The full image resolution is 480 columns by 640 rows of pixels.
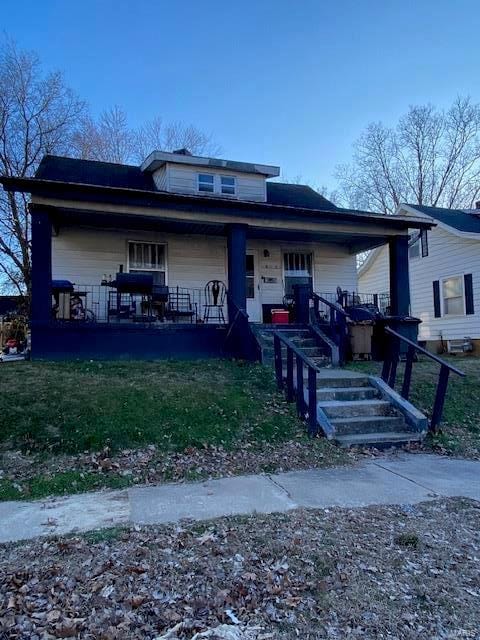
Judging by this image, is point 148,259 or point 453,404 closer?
point 453,404

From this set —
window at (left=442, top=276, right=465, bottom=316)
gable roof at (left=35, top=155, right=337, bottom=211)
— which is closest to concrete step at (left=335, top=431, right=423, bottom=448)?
gable roof at (left=35, top=155, right=337, bottom=211)

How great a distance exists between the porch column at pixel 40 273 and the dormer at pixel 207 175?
4.02 metres

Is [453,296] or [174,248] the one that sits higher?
[174,248]

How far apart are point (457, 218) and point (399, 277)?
724 centimetres

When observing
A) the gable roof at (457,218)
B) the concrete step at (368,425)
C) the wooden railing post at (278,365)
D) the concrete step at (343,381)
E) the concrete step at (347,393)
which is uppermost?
the gable roof at (457,218)

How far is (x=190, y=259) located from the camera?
12344 millimetres

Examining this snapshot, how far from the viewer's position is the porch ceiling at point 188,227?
10.1m

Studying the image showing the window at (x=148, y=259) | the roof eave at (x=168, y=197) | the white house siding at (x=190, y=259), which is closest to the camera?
the roof eave at (x=168, y=197)

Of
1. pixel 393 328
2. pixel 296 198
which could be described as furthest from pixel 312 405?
pixel 296 198

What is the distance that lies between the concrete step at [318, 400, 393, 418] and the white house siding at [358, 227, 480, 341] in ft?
33.9

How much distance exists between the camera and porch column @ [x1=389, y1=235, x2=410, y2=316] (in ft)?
39.1

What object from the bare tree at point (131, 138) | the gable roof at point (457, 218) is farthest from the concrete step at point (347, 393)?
the bare tree at point (131, 138)

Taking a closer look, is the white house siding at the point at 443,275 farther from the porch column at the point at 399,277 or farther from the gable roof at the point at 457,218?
the porch column at the point at 399,277

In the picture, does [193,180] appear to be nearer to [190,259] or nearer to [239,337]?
[190,259]
